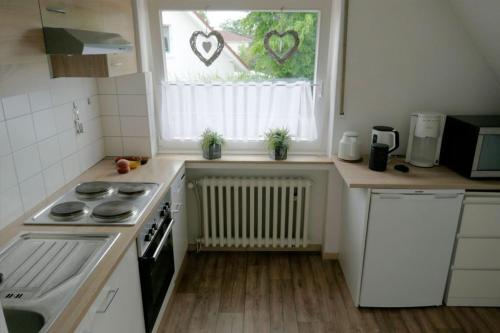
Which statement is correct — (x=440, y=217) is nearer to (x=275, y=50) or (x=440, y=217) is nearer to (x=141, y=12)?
(x=275, y=50)

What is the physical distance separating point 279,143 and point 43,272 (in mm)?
1752

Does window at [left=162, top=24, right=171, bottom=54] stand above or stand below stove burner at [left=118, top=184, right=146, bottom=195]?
above

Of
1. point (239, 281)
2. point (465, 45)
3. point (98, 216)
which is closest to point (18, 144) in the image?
point (98, 216)

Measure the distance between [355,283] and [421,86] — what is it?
147cm

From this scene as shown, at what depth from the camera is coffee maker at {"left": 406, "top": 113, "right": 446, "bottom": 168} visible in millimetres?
2383

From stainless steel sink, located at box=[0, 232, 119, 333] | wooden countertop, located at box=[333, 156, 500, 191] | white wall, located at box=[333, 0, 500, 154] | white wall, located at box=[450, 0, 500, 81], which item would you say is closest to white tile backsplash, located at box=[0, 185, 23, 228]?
stainless steel sink, located at box=[0, 232, 119, 333]

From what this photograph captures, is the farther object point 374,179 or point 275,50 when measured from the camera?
point 275,50

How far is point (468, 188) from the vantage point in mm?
2162

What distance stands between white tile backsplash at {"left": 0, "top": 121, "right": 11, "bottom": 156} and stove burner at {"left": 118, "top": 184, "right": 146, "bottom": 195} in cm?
60

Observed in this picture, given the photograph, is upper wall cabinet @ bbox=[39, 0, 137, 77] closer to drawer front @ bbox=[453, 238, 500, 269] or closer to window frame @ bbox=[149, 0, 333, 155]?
window frame @ bbox=[149, 0, 333, 155]

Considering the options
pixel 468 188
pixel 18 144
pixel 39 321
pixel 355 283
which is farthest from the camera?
pixel 355 283

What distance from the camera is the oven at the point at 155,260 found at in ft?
5.94

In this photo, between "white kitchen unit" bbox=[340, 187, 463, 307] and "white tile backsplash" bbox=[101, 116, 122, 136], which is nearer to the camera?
"white kitchen unit" bbox=[340, 187, 463, 307]

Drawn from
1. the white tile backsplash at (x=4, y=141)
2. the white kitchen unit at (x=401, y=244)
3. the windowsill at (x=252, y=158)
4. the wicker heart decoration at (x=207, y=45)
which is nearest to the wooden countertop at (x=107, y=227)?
the windowsill at (x=252, y=158)
